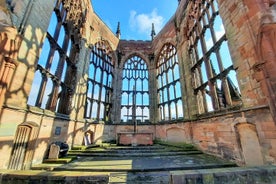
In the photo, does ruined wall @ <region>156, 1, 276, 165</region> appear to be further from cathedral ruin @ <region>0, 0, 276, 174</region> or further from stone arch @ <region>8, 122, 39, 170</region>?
stone arch @ <region>8, 122, 39, 170</region>

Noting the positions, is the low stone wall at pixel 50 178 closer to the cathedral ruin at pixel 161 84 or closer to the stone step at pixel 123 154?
the cathedral ruin at pixel 161 84

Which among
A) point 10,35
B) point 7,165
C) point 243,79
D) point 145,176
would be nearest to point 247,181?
point 145,176

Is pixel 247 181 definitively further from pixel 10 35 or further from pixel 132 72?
pixel 132 72

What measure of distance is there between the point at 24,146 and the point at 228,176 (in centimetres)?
715

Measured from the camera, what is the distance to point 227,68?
22.4ft

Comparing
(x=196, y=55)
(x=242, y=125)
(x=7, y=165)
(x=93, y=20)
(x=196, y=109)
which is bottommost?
(x=7, y=165)

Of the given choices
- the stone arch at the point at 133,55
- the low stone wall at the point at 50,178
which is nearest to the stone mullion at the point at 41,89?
the low stone wall at the point at 50,178

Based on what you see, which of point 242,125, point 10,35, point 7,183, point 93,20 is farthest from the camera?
point 93,20

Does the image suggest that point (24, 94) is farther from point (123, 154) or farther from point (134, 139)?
point (134, 139)

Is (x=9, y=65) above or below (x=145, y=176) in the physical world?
above

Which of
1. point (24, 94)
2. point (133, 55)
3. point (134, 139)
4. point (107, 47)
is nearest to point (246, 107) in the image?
point (134, 139)

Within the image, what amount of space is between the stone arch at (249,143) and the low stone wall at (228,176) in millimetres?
2702

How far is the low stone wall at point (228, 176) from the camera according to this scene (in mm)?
2479

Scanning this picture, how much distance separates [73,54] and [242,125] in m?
11.7
